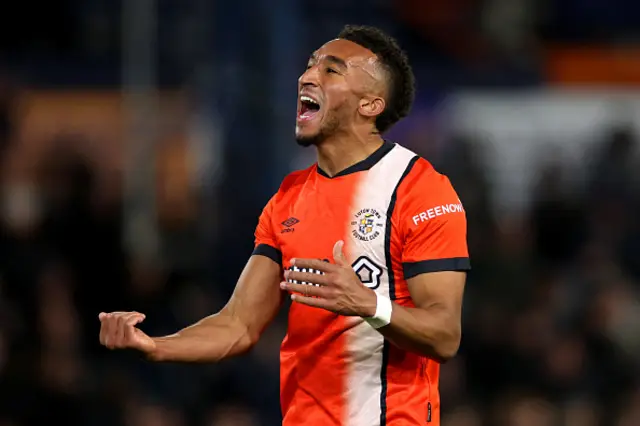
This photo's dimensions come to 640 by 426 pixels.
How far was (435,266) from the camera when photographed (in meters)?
4.72

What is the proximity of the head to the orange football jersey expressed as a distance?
24cm

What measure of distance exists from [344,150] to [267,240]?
0.49 m

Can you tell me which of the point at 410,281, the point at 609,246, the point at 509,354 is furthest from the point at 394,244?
the point at 609,246

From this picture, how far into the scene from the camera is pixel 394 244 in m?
4.86

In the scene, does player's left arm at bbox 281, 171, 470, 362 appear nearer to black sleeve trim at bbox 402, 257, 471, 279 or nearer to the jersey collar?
black sleeve trim at bbox 402, 257, 471, 279

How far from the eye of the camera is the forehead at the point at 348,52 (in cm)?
523

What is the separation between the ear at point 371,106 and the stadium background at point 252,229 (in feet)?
12.9

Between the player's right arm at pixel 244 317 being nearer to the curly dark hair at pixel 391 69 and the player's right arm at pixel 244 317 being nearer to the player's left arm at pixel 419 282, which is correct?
the player's left arm at pixel 419 282

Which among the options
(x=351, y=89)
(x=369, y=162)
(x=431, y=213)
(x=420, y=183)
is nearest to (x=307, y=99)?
(x=351, y=89)

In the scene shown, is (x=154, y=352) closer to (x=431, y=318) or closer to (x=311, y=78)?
(x=431, y=318)

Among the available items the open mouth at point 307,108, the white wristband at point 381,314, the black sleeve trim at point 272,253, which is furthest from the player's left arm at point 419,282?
the open mouth at point 307,108

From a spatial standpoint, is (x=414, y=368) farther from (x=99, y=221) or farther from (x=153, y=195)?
(x=153, y=195)

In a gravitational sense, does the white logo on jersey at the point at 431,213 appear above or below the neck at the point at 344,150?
below

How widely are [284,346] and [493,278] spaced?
16.4 ft
